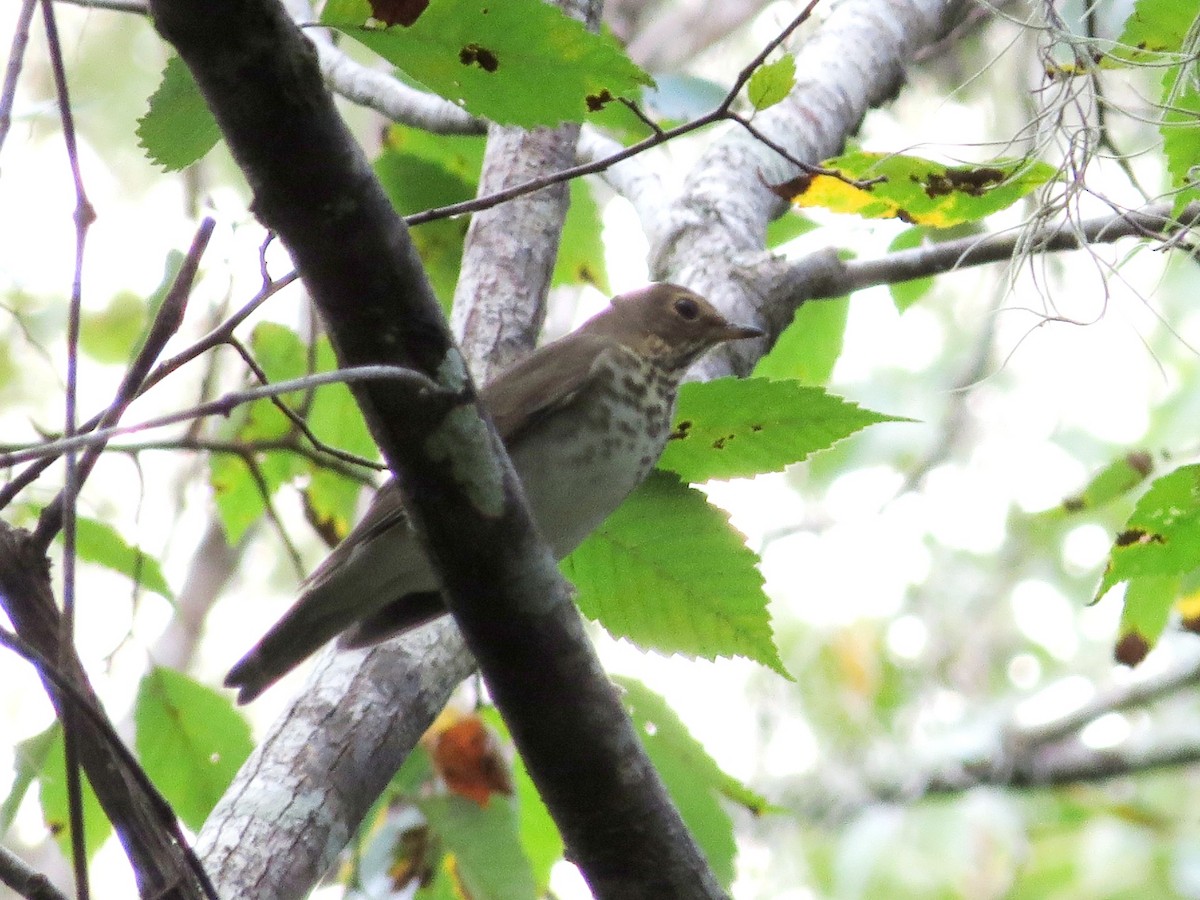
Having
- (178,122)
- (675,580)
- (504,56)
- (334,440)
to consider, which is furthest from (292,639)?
(504,56)

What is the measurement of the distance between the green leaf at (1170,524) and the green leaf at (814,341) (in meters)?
1.79

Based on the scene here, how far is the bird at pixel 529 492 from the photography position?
2994 millimetres

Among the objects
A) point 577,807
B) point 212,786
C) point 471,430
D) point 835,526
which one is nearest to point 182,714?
point 212,786

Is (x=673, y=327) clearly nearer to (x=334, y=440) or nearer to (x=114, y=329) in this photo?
(x=334, y=440)

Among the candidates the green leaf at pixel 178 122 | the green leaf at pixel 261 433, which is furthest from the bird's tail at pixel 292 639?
the green leaf at pixel 178 122

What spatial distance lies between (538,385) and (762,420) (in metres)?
0.78

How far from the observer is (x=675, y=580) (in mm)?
2631

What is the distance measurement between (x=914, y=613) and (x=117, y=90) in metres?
6.14

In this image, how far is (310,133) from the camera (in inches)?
60.1

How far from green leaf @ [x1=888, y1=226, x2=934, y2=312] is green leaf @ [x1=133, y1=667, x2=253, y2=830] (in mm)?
2008

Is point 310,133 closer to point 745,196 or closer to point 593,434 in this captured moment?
point 593,434

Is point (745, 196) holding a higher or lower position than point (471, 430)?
higher

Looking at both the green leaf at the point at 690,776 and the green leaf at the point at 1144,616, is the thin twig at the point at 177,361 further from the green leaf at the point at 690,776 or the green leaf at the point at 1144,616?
the green leaf at the point at 1144,616

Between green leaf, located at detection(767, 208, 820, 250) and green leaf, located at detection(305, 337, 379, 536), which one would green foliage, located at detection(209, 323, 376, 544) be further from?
green leaf, located at detection(767, 208, 820, 250)
